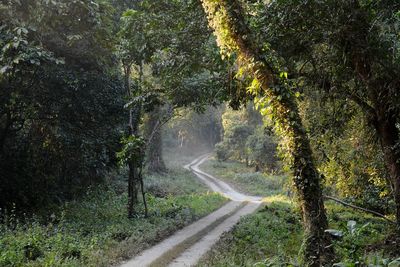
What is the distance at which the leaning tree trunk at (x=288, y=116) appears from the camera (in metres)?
7.02

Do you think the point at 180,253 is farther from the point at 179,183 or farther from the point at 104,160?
the point at 179,183

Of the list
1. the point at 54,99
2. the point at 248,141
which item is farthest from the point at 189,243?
the point at 248,141

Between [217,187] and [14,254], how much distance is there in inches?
1118

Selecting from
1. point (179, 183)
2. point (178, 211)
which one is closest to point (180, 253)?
point (178, 211)

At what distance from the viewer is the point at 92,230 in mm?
13242

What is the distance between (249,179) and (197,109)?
82.1ft

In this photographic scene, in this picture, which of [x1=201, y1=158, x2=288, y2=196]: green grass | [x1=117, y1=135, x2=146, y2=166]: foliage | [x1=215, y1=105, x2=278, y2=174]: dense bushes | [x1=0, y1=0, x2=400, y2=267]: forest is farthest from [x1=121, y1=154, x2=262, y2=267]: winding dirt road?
[x1=215, y1=105, x2=278, y2=174]: dense bushes

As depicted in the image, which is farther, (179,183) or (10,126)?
(179,183)

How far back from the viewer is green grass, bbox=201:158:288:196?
35675 mm

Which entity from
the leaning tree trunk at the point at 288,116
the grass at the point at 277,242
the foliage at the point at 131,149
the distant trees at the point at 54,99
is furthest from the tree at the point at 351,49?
the foliage at the point at 131,149

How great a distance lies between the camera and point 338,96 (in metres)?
10.8

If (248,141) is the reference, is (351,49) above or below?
above

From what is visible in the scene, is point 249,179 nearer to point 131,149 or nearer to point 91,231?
point 131,149

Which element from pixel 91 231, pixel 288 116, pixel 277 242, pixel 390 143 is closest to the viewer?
pixel 288 116
